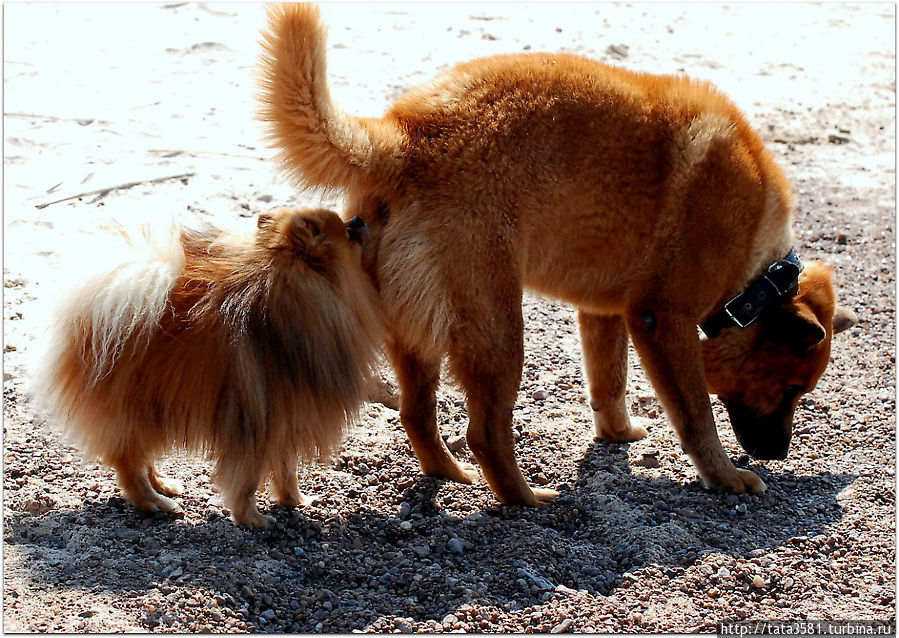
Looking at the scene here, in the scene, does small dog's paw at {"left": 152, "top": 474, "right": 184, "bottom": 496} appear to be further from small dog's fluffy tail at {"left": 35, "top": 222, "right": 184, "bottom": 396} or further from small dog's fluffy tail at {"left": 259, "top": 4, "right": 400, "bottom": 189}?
small dog's fluffy tail at {"left": 259, "top": 4, "right": 400, "bottom": 189}

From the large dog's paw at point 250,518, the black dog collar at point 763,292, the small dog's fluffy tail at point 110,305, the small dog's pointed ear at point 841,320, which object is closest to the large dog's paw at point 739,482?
the black dog collar at point 763,292

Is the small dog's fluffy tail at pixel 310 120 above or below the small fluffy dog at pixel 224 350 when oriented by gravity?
above

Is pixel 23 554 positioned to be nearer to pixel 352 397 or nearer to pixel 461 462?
pixel 352 397

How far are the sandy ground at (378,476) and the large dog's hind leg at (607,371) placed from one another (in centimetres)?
13

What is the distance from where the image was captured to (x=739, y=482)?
431cm

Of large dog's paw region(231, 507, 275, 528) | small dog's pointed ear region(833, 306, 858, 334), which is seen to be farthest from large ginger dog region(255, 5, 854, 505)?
large dog's paw region(231, 507, 275, 528)

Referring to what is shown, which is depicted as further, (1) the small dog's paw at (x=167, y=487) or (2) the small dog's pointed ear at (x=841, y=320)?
(2) the small dog's pointed ear at (x=841, y=320)

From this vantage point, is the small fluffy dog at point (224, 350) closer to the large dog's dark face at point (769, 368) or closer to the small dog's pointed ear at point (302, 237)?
the small dog's pointed ear at point (302, 237)

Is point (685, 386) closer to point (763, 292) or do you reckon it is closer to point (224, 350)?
point (763, 292)

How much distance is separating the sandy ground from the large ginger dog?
301 mm

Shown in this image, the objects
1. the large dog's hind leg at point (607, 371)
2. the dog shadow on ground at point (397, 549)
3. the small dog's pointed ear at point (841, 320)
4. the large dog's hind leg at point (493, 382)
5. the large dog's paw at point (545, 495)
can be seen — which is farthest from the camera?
the small dog's pointed ear at point (841, 320)

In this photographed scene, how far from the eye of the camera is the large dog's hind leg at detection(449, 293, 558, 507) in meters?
3.72

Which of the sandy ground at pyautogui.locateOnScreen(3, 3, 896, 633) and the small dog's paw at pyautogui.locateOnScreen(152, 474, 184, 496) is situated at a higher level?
the sandy ground at pyautogui.locateOnScreen(3, 3, 896, 633)

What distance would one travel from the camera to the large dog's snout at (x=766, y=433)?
4.52 m
